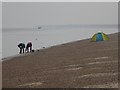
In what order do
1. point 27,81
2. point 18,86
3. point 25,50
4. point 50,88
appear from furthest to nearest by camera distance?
1. point 25,50
2. point 27,81
3. point 18,86
4. point 50,88

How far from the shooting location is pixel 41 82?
→ 16031mm

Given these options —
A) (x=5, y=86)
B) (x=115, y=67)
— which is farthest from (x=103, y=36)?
(x=5, y=86)

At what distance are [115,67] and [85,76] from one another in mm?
2539

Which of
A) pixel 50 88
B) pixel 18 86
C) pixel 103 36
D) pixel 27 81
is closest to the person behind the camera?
pixel 50 88

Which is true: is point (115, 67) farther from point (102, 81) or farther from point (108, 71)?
point (102, 81)

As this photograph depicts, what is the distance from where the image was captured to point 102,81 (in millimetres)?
14461

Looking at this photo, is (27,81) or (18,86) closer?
(18,86)

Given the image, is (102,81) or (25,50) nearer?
(102,81)

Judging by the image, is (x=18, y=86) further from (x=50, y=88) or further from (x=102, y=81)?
(x=102, y=81)

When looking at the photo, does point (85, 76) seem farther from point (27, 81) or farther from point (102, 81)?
point (27, 81)

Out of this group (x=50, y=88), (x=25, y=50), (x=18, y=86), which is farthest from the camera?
(x=25, y=50)

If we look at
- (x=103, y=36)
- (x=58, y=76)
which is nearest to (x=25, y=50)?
(x=103, y=36)

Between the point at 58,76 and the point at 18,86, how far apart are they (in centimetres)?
265

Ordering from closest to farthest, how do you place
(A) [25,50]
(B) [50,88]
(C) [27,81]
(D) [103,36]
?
(B) [50,88], (C) [27,81], (A) [25,50], (D) [103,36]
